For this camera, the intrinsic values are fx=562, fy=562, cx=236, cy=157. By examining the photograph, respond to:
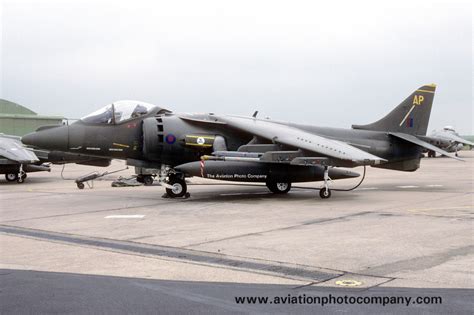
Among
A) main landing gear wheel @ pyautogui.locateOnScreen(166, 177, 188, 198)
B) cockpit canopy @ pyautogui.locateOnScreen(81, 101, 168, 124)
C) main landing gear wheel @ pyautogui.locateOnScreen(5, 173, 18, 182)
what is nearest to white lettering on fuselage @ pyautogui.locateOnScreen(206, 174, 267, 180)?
main landing gear wheel @ pyautogui.locateOnScreen(166, 177, 188, 198)

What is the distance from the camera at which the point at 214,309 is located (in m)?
5.19

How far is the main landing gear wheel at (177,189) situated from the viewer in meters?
16.7

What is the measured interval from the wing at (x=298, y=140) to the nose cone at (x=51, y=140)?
4539 mm

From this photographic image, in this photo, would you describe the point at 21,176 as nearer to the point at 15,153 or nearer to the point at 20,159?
the point at 15,153

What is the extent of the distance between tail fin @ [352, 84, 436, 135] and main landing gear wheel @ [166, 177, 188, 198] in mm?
6370

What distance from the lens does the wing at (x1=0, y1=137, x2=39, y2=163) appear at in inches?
955

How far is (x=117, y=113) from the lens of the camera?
16.4 meters

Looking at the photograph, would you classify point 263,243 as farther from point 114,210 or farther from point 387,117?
point 387,117

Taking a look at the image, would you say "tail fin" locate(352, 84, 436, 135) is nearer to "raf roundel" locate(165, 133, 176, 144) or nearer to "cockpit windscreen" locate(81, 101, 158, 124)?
"raf roundel" locate(165, 133, 176, 144)

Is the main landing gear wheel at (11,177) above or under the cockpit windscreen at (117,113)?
under

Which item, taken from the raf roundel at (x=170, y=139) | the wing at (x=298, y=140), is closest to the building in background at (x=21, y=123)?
the raf roundel at (x=170, y=139)

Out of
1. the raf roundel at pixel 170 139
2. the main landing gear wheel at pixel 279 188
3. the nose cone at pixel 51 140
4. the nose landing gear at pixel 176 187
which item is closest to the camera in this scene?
the nose cone at pixel 51 140

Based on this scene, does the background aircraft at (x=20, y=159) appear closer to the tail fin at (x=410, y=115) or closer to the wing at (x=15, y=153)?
the wing at (x=15, y=153)

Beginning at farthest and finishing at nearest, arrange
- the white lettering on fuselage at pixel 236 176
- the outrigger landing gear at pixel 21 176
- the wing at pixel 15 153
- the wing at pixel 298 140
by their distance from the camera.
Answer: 1. the outrigger landing gear at pixel 21 176
2. the wing at pixel 15 153
3. the white lettering on fuselage at pixel 236 176
4. the wing at pixel 298 140
